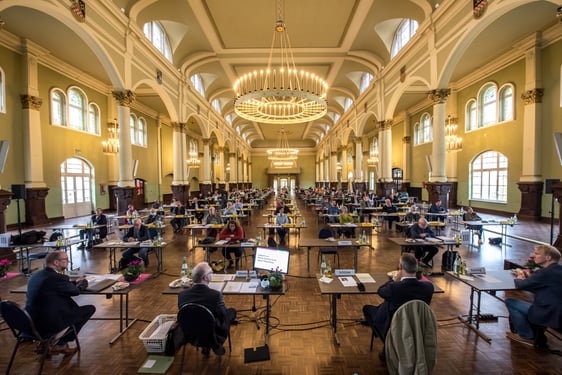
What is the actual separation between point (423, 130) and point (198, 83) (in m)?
16.1

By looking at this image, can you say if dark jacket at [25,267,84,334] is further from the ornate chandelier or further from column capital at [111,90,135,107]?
the ornate chandelier

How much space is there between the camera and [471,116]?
50.6 feet

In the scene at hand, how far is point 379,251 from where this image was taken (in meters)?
7.98

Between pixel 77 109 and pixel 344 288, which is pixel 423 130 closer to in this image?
pixel 344 288

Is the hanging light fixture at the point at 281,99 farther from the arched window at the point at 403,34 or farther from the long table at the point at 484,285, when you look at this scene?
the arched window at the point at 403,34

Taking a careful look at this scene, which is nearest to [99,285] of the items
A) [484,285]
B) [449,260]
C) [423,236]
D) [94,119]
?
[484,285]

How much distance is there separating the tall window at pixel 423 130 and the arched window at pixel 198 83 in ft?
51.5

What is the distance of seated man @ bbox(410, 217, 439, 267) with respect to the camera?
6.34 m

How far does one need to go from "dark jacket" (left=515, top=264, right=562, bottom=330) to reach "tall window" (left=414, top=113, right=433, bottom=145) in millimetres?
17774

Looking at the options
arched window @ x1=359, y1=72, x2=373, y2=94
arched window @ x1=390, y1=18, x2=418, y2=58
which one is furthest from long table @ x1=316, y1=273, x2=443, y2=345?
arched window @ x1=359, y1=72, x2=373, y2=94

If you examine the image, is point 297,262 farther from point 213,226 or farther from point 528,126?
point 528,126

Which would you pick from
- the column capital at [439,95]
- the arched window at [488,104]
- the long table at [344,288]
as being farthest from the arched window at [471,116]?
the long table at [344,288]

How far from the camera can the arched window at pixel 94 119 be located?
48.5 feet

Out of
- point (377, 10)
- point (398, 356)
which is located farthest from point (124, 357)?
point (377, 10)
